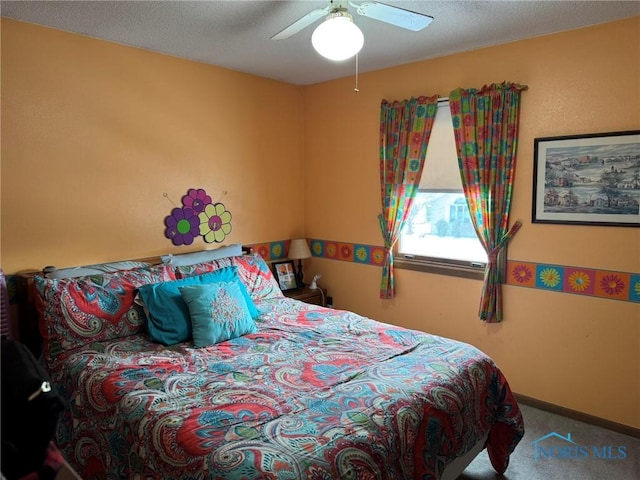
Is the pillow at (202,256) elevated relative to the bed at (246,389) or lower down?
elevated

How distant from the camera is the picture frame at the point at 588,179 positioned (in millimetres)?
2676

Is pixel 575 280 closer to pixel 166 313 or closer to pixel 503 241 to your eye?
pixel 503 241

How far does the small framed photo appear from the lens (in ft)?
13.6

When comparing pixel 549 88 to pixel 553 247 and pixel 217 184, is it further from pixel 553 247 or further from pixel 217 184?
pixel 217 184

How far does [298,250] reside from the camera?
4.21m

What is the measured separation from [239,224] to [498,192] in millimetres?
2104

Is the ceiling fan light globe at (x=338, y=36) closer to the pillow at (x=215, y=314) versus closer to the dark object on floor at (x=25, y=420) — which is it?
the pillow at (x=215, y=314)

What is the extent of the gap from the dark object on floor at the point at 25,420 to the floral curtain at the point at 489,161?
2.87 metres

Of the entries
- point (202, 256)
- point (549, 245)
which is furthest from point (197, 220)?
point (549, 245)

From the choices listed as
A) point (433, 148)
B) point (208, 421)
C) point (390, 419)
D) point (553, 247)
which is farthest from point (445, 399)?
point (433, 148)

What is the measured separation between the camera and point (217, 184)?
12.4 feet

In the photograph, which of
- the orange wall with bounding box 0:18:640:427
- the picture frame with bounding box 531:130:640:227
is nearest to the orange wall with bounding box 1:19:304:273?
the orange wall with bounding box 0:18:640:427

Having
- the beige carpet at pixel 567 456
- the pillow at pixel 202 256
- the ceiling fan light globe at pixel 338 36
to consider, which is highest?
the ceiling fan light globe at pixel 338 36

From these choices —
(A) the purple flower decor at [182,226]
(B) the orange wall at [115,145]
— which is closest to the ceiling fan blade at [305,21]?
(B) the orange wall at [115,145]
